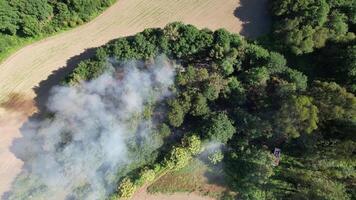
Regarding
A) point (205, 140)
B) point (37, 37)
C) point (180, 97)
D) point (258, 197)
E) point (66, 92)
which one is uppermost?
point (37, 37)

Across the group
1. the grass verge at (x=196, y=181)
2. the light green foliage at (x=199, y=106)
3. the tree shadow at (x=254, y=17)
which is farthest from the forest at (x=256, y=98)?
the tree shadow at (x=254, y=17)

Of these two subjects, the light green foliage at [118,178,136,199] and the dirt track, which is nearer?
the light green foliage at [118,178,136,199]

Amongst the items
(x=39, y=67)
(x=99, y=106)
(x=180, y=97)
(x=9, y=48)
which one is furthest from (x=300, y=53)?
(x=9, y=48)

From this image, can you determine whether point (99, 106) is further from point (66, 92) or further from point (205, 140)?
point (205, 140)

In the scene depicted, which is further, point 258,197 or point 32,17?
point 32,17

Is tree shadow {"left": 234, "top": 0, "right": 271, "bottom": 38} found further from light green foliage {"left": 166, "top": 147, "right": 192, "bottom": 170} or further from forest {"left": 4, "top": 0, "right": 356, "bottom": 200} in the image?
light green foliage {"left": 166, "top": 147, "right": 192, "bottom": 170}

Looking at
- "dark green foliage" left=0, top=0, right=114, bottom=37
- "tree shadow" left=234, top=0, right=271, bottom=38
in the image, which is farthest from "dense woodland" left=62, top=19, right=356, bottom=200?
"dark green foliage" left=0, top=0, right=114, bottom=37
